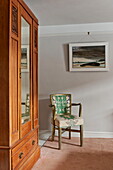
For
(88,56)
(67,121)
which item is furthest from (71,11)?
(67,121)

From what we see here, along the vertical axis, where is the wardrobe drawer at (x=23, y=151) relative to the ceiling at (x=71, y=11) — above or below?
below

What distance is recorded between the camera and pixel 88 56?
4.40 m

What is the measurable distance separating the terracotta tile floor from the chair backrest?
2.01 ft

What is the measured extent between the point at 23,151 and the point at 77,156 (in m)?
1.09

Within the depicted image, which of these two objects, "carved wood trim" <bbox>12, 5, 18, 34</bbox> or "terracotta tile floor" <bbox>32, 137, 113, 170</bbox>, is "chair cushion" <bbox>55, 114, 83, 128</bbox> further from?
"carved wood trim" <bbox>12, 5, 18, 34</bbox>

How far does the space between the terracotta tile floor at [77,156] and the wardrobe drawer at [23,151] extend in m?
0.29

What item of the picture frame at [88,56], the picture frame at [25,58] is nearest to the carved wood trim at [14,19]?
the picture frame at [25,58]

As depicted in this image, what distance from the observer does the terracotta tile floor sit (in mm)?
2850

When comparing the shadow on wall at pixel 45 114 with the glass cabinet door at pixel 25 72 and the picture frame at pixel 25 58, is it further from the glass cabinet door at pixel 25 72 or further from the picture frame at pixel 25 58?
the picture frame at pixel 25 58

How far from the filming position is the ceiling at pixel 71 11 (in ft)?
10.9

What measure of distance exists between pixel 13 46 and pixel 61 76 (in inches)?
96.1

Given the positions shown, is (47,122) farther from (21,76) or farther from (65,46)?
(21,76)

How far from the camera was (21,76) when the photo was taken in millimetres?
2461

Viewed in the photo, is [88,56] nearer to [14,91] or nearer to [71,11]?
[71,11]
